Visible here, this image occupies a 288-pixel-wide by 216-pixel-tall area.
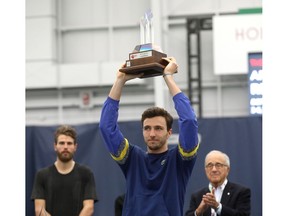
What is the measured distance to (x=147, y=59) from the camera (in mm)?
2648

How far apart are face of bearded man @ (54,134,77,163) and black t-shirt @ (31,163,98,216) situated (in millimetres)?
91

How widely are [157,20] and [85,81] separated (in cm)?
161

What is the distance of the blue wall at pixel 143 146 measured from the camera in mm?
6930

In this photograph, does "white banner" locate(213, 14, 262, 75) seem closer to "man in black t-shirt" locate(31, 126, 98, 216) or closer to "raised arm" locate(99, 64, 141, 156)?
"man in black t-shirt" locate(31, 126, 98, 216)

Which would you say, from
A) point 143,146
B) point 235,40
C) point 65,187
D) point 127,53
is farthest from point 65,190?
point 127,53

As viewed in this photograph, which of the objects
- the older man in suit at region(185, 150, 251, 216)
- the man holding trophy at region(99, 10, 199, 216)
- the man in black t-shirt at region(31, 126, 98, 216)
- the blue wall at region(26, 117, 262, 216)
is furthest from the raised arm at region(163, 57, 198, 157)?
the blue wall at region(26, 117, 262, 216)

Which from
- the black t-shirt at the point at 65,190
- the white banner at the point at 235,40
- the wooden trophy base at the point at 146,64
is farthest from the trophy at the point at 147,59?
the white banner at the point at 235,40

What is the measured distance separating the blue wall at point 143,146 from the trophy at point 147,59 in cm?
428

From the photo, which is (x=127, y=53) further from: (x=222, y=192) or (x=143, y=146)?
(x=222, y=192)

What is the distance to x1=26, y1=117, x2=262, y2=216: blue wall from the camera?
6930 millimetres
